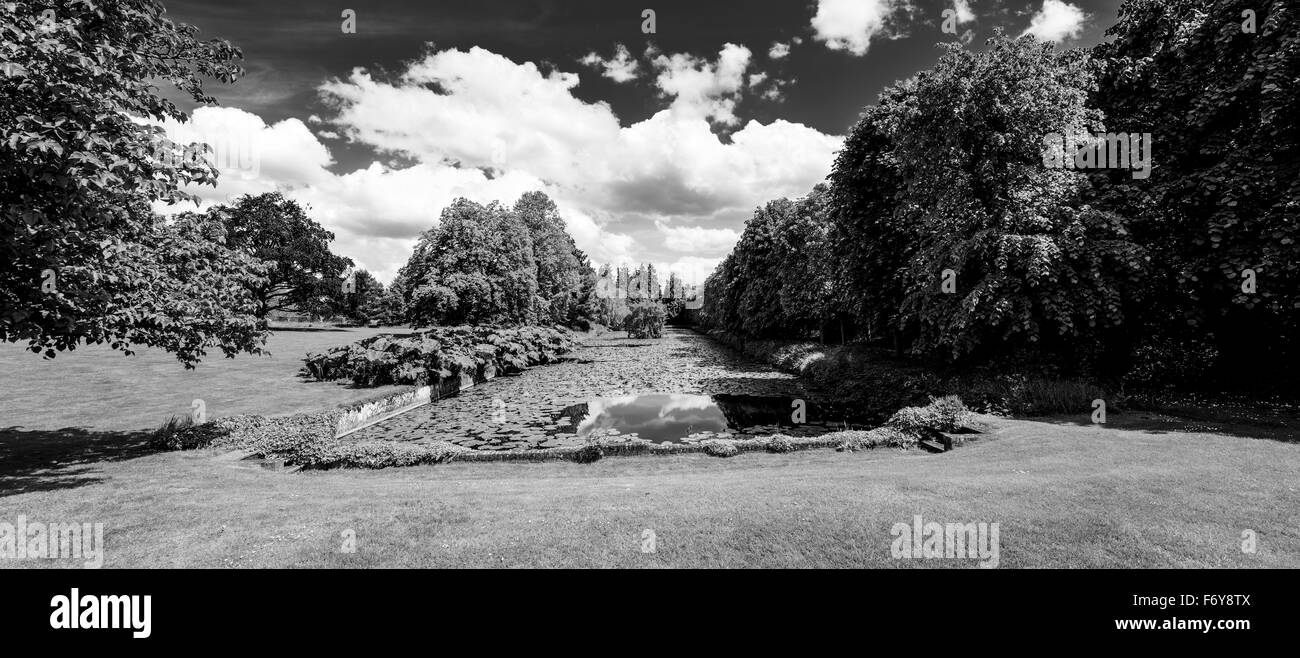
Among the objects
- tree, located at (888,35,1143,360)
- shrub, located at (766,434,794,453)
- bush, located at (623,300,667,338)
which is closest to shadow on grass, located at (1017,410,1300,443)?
tree, located at (888,35,1143,360)

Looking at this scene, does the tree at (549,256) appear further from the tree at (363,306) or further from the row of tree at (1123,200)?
the tree at (363,306)

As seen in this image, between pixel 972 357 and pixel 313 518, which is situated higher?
pixel 972 357

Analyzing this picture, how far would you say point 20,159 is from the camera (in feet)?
19.5

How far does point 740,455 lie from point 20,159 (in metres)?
13.6

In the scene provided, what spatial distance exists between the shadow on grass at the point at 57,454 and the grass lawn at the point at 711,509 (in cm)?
9

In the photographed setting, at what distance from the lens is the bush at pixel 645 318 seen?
74062mm

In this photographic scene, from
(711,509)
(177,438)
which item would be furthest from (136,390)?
(711,509)

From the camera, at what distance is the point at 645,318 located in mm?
74125

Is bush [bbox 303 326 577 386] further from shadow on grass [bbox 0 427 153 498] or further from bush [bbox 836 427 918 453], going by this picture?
bush [bbox 836 427 918 453]

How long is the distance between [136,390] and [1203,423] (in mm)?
34802

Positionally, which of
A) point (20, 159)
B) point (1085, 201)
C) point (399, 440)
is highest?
point (1085, 201)

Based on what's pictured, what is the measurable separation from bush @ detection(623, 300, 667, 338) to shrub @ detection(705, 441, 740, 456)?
199ft
